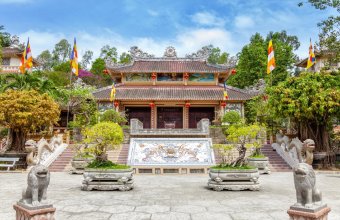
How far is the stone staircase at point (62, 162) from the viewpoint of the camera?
14.3m

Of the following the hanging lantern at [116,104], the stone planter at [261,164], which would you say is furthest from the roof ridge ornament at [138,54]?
the stone planter at [261,164]

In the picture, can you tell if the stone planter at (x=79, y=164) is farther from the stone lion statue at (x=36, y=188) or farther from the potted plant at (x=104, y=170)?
the stone lion statue at (x=36, y=188)

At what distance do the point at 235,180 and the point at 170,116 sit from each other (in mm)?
17038

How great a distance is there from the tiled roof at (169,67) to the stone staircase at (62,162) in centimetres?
1019

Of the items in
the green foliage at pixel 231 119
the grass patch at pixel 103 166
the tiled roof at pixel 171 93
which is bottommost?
the grass patch at pixel 103 166

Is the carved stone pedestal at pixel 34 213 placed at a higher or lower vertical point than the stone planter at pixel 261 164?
higher

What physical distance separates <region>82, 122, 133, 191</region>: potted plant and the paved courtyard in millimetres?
319

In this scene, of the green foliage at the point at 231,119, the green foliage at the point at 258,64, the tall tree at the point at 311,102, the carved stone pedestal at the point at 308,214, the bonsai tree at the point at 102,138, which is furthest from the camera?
the green foliage at the point at 258,64

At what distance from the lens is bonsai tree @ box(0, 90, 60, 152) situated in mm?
14094

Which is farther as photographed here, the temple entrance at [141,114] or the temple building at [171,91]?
the temple entrance at [141,114]

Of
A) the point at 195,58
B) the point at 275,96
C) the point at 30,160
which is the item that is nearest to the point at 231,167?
the point at 30,160

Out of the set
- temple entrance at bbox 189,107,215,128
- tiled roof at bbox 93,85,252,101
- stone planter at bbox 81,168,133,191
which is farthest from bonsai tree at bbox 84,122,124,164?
temple entrance at bbox 189,107,215,128

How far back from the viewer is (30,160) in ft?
15.8

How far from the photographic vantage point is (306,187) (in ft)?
12.8
